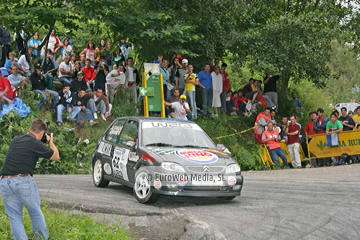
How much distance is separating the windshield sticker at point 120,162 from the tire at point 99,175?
26.9 inches

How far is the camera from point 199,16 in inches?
874

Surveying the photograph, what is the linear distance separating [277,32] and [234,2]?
2.07m

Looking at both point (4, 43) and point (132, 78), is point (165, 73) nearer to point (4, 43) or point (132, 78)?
point (132, 78)

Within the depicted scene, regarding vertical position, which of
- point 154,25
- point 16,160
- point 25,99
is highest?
point 154,25

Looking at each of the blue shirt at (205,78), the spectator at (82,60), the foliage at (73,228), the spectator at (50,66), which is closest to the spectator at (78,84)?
the spectator at (50,66)

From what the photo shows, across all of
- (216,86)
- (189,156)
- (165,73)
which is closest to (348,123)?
(216,86)

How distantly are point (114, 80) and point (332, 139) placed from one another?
811 centimetres

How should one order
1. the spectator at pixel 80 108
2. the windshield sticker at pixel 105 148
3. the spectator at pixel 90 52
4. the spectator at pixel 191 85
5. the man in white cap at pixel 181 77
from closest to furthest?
the windshield sticker at pixel 105 148, the spectator at pixel 80 108, the spectator at pixel 191 85, the spectator at pixel 90 52, the man in white cap at pixel 181 77

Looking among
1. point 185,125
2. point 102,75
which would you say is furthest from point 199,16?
point 185,125

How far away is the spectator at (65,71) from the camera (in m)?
19.7

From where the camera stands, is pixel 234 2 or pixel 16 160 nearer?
pixel 16 160

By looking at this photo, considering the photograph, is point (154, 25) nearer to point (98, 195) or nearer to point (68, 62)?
point (68, 62)

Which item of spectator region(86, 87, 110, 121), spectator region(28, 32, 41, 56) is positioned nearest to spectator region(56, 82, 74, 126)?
spectator region(86, 87, 110, 121)

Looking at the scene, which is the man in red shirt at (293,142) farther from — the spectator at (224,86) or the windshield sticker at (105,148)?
the windshield sticker at (105,148)
